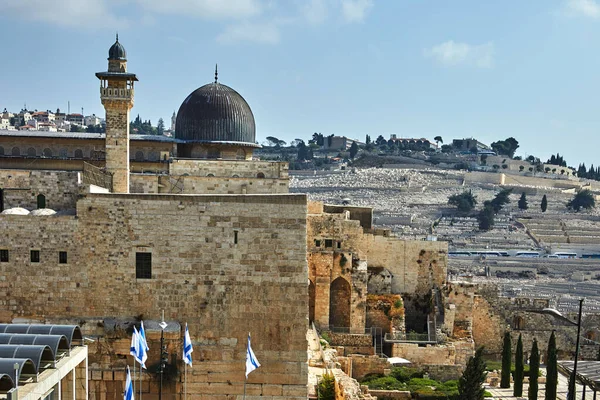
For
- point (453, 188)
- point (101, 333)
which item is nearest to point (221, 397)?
point (101, 333)

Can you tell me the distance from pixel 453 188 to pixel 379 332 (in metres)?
98.0

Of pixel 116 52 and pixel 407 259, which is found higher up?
pixel 116 52

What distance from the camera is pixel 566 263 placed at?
236 ft

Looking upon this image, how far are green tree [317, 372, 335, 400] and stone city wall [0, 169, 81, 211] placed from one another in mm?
6152

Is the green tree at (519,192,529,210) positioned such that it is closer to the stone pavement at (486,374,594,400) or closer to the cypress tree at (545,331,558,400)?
the stone pavement at (486,374,594,400)

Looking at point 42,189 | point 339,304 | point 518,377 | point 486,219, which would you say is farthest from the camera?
point 486,219

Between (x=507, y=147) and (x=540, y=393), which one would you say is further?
(x=507, y=147)

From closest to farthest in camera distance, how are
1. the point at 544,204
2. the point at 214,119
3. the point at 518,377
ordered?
1. the point at 518,377
2. the point at 214,119
3. the point at 544,204

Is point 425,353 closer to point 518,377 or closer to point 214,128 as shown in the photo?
point 518,377

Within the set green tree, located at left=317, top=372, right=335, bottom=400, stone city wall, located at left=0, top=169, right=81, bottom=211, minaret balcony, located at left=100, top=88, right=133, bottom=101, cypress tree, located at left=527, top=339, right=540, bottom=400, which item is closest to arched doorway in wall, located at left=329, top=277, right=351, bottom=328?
cypress tree, located at left=527, top=339, right=540, bottom=400

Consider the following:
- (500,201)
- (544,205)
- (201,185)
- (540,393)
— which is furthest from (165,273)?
(544,205)

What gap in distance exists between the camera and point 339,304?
24.9 meters

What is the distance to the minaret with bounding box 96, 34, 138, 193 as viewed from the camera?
17750 millimetres

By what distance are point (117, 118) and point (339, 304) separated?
10.1 metres
